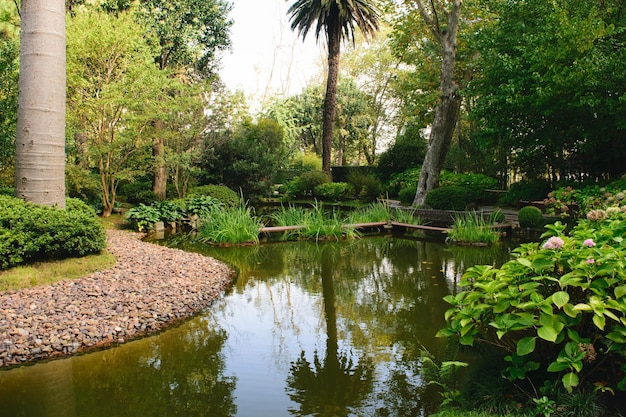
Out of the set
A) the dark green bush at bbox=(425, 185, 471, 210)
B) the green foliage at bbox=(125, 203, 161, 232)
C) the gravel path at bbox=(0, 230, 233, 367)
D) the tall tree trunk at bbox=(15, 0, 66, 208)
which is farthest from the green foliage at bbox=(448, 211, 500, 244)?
the tall tree trunk at bbox=(15, 0, 66, 208)

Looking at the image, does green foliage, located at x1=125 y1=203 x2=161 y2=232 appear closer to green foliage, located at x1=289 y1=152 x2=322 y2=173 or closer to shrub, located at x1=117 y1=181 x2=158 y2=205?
shrub, located at x1=117 y1=181 x2=158 y2=205

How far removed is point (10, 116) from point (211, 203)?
4.91 metres

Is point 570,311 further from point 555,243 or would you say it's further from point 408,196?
point 408,196

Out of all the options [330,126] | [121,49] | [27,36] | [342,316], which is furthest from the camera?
[330,126]

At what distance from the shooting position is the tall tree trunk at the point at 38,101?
564 centimetres

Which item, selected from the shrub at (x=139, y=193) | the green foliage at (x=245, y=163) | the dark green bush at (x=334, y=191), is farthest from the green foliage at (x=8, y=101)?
the dark green bush at (x=334, y=191)

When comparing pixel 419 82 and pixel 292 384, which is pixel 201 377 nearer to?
pixel 292 384

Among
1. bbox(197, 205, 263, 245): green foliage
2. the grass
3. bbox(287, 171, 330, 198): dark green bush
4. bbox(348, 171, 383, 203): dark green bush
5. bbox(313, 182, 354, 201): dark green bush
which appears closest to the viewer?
the grass

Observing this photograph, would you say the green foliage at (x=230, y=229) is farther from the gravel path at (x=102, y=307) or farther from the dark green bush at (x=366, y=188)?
the dark green bush at (x=366, y=188)

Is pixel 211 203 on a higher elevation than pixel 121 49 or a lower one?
lower

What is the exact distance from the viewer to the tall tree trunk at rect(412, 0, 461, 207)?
12875mm

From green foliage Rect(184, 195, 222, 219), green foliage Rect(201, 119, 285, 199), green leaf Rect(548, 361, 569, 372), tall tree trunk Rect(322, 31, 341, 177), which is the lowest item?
green leaf Rect(548, 361, 569, 372)

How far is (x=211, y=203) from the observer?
12055mm

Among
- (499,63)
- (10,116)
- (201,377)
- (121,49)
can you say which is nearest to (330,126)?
(499,63)
